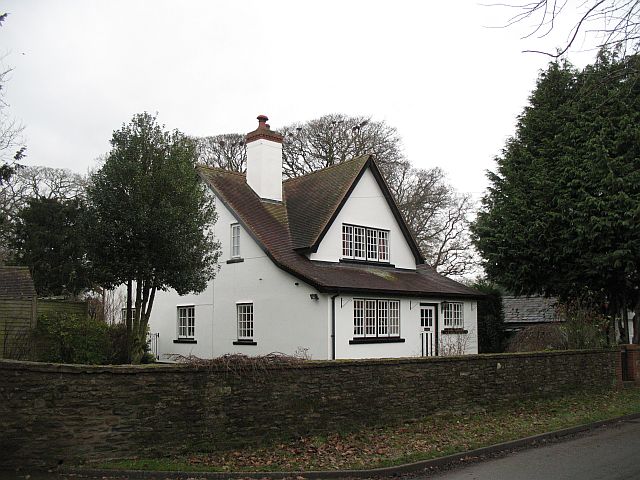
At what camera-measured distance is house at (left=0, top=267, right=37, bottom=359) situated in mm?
13211

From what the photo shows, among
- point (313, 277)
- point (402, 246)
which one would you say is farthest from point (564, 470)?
point (402, 246)

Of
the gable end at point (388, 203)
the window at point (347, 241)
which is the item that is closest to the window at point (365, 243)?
the window at point (347, 241)

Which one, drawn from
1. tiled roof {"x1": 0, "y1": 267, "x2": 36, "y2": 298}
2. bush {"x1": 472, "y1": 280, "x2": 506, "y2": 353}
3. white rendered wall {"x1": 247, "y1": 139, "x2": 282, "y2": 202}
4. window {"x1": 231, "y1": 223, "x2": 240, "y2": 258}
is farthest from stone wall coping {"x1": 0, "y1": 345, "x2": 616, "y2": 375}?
bush {"x1": 472, "y1": 280, "x2": 506, "y2": 353}

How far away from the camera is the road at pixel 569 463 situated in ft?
30.0

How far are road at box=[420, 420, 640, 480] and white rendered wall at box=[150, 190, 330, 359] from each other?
9.81 m

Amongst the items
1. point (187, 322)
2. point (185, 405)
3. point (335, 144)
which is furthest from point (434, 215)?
point (185, 405)

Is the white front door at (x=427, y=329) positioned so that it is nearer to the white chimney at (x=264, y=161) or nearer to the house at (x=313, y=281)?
the house at (x=313, y=281)

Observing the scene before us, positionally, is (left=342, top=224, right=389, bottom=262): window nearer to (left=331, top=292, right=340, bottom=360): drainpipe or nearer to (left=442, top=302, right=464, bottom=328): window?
(left=442, top=302, right=464, bottom=328): window

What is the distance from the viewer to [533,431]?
12.4 m

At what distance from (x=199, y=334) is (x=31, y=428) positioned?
1587 cm

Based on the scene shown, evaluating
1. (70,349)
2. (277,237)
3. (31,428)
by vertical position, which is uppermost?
(277,237)

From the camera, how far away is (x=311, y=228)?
23234mm

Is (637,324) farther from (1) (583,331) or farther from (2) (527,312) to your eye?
(2) (527,312)

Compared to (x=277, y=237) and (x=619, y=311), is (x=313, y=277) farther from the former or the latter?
(x=619, y=311)
